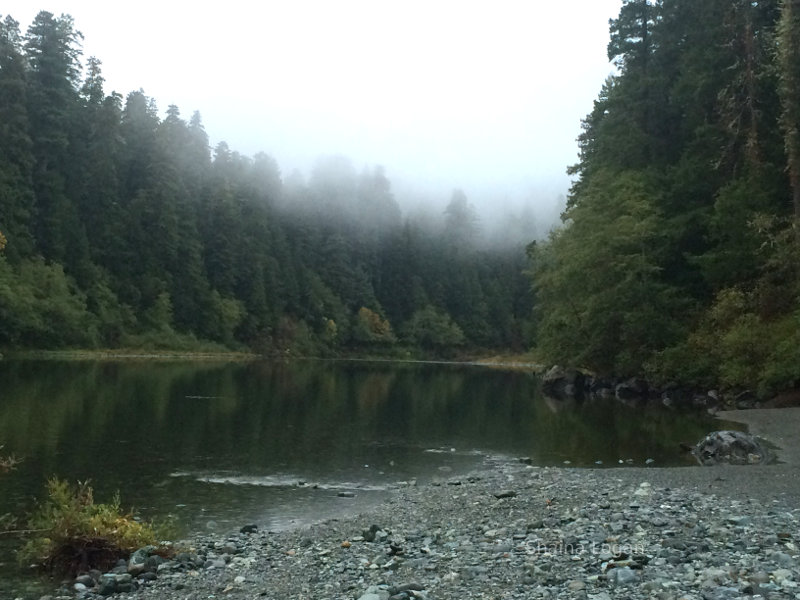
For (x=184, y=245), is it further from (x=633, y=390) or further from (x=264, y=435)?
(x=264, y=435)

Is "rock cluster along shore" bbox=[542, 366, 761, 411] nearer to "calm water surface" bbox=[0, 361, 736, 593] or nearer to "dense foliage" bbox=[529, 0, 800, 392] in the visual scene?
"dense foliage" bbox=[529, 0, 800, 392]

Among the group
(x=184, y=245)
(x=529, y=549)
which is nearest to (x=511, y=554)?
(x=529, y=549)

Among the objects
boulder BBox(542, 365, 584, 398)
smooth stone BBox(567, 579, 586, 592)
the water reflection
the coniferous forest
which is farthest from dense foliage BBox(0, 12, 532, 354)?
smooth stone BBox(567, 579, 586, 592)

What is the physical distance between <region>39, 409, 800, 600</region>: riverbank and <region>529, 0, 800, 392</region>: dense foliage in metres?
19.9

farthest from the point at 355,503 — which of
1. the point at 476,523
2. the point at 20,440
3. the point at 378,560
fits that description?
the point at 20,440

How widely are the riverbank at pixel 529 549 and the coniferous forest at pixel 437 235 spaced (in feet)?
65.4

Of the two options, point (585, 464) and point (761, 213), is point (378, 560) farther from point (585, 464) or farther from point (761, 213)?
point (761, 213)

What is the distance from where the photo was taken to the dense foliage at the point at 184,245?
7056 centimetres

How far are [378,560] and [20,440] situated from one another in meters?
14.1

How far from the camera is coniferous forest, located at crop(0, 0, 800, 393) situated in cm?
3694

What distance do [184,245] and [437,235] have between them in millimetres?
61049

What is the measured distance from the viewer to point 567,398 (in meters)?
44.1

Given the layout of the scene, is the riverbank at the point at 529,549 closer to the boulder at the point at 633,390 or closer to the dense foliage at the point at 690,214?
the dense foliage at the point at 690,214

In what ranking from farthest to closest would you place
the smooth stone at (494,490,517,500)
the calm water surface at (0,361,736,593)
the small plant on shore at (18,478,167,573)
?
the calm water surface at (0,361,736,593), the smooth stone at (494,490,517,500), the small plant on shore at (18,478,167,573)
